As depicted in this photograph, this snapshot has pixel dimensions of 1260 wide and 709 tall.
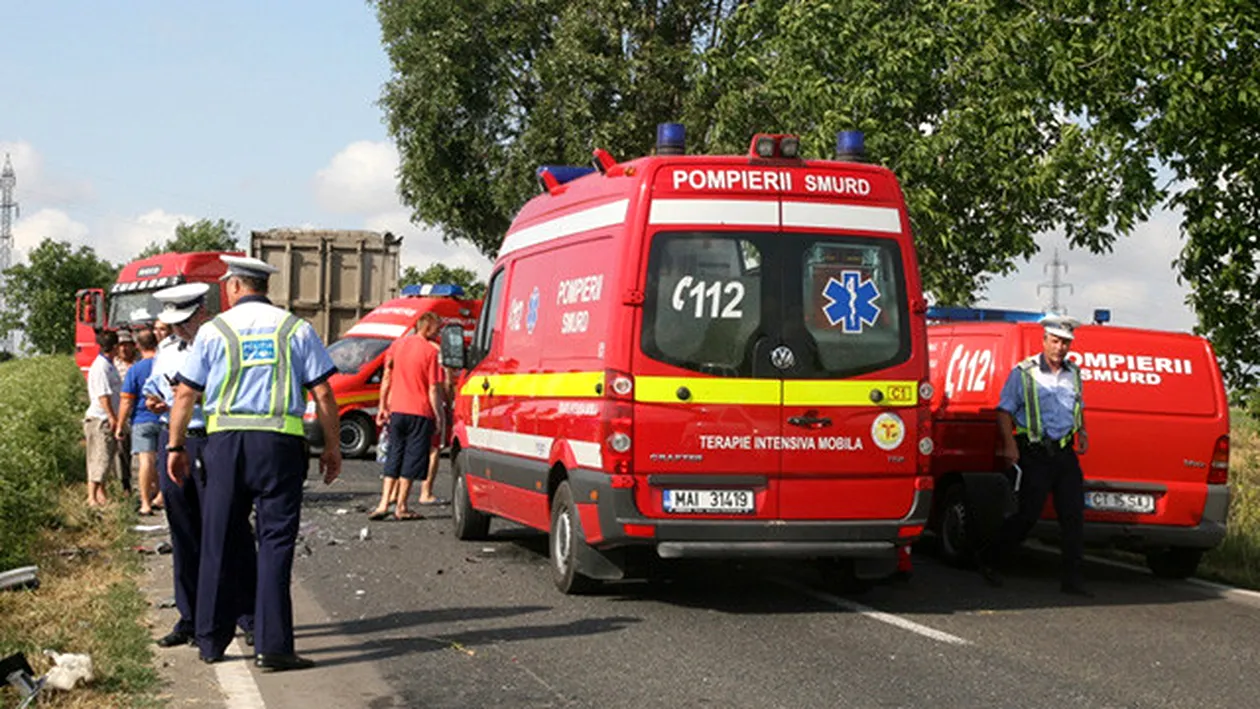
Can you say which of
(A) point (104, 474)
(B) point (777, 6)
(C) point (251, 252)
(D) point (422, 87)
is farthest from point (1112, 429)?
(D) point (422, 87)

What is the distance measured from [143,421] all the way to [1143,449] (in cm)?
834

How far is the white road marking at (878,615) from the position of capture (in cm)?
882

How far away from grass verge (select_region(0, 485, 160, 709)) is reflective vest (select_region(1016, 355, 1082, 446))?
5.70m

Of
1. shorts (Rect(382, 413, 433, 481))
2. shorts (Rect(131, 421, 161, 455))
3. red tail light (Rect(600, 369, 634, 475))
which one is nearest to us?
red tail light (Rect(600, 369, 634, 475))

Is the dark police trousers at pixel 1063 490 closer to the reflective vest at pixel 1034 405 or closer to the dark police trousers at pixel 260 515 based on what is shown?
the reflective vest at pixel 1034 405

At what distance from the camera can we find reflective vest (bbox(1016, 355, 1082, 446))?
35.8 feet

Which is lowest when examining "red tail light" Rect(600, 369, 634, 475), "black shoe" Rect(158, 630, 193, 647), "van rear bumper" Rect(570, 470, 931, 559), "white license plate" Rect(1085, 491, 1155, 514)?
"black shoe" Rect(158, 630, 193, 647)

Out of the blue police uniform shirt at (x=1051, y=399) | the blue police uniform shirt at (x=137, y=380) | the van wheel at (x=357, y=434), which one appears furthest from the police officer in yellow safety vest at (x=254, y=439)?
the van wheel at (x=357, y=434)

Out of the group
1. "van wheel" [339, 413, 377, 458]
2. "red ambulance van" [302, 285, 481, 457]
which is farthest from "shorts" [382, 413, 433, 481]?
"van wheel" [339, 413, 377, 458]

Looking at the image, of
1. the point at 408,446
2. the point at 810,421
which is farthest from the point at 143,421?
the point at 810,421

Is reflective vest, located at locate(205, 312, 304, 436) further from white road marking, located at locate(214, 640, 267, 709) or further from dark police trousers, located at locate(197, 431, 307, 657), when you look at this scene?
white road marking, located at locate(214, 640, 267, 709)

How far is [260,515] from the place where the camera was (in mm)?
7551

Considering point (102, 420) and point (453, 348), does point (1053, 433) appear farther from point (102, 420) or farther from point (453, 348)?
point (102, 420)

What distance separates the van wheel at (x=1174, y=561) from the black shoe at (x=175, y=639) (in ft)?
23.7
